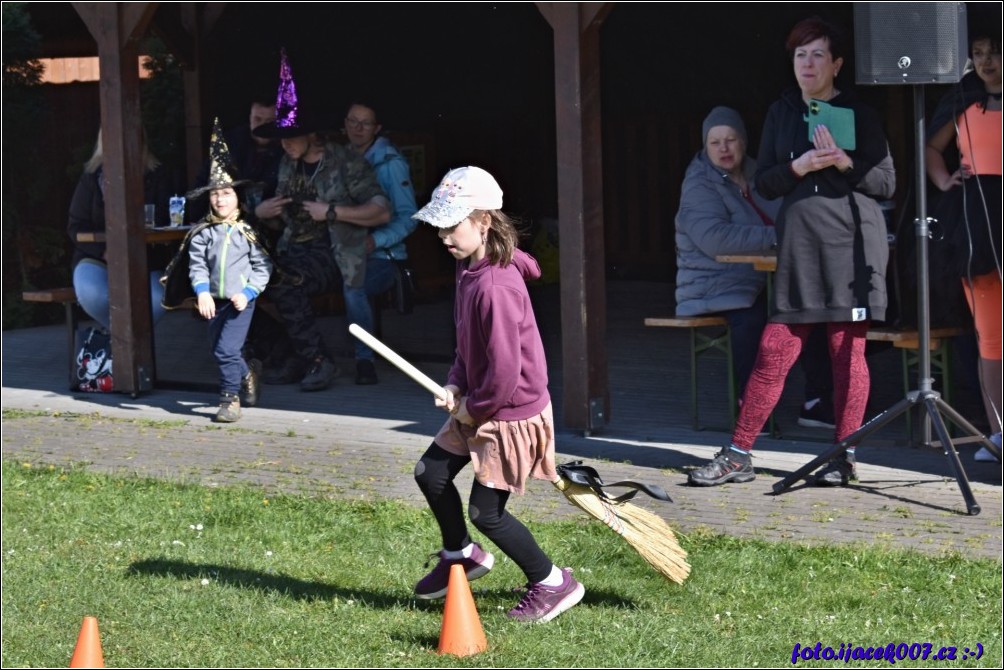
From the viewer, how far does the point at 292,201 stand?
10922mm

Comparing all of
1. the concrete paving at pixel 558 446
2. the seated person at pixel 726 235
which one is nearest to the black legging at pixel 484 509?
the concrete paving at pixel 558 446

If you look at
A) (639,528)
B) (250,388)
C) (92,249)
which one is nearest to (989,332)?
(639,528)

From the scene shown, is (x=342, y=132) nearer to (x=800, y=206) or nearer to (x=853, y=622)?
(x=800, y=206)

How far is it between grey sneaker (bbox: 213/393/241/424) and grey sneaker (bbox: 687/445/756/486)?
312 centimetres

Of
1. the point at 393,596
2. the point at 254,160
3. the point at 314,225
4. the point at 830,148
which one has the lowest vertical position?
the point at 393,596

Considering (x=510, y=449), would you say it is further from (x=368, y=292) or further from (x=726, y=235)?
(x=368, y=292)

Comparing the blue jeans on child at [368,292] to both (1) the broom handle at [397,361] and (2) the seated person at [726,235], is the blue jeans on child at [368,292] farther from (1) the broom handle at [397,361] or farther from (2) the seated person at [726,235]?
(1) the broom handle at [397,361]

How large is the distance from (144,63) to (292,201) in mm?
5195

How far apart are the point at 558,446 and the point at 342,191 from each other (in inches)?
105

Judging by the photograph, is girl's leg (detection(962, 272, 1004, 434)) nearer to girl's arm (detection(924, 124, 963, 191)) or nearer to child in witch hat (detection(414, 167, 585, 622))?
girl's arm (detection(924, 124, 963, 191))

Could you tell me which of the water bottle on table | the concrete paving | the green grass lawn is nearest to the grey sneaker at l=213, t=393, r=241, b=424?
the concrete paving

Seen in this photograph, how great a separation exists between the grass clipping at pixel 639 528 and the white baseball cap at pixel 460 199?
0.98 meters

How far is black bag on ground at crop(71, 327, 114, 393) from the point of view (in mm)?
11102

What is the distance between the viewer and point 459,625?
5531 mm
